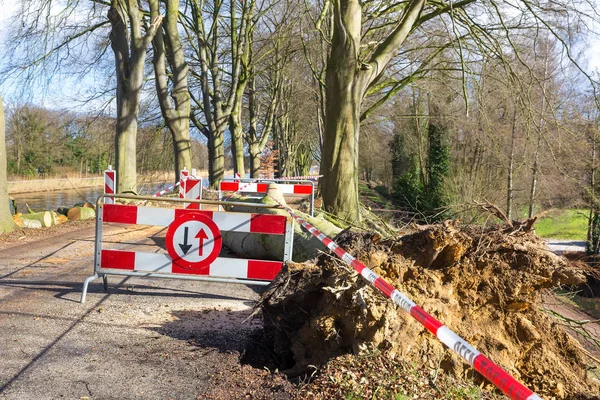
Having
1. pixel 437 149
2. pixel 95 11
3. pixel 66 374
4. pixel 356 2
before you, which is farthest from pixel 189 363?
pixel 437 149

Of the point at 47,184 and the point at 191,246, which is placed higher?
the point at 191,246

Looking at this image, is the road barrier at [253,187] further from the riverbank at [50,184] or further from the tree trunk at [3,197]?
the riverbank at [50,184]

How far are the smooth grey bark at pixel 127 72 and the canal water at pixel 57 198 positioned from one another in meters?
5.23

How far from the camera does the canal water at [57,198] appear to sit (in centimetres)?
2677

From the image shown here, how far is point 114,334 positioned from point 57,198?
110ft

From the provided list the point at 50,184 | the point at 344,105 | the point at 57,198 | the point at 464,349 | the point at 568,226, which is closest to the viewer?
the point at 464,349

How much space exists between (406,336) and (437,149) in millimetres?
25587

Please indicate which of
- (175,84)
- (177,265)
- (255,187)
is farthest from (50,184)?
(177,265)

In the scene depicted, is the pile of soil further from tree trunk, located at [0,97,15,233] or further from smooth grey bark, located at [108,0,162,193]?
smooth grey bark, located at [108,0,162,193]

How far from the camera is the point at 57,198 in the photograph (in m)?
35.3

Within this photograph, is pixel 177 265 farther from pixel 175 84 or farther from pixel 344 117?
pixel 175 84

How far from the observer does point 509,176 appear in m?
24.0

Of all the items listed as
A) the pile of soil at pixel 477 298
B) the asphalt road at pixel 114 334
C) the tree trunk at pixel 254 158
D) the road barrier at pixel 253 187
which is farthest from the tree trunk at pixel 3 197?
the tree trunk at pixel 254 158

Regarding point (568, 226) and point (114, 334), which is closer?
point (114, 334)
